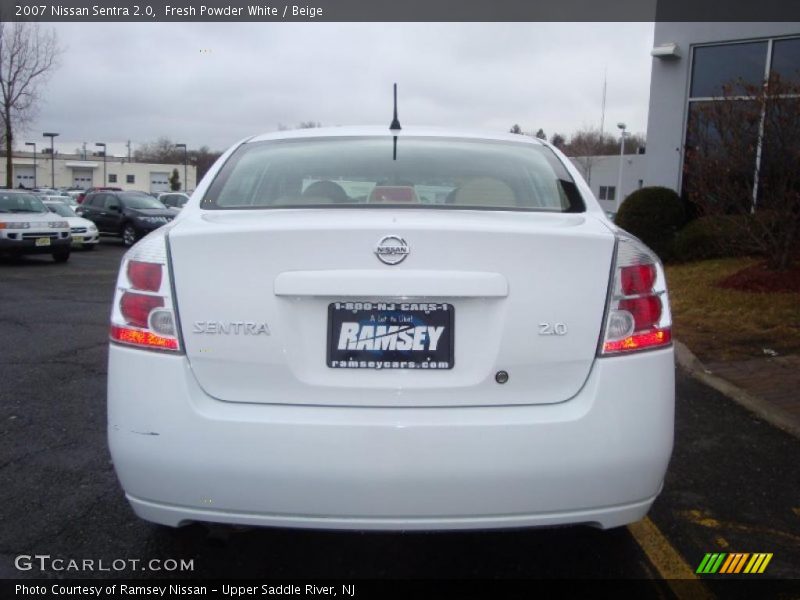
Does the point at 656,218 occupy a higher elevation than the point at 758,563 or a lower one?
higher

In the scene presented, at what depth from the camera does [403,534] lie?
9.31ft

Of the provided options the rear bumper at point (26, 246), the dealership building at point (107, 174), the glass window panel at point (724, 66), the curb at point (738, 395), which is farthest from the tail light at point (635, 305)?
the dealership building at point (107, 174)

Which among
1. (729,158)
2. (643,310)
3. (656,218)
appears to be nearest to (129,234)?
(656,218)

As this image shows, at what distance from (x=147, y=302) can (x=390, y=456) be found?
934mm

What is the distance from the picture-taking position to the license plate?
2.21 metres

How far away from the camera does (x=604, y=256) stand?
229 cm

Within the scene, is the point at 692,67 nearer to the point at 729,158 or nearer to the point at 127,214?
the point at 729,158

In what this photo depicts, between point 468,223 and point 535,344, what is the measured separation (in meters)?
0.45

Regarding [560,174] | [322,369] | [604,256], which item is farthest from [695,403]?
[322,369]

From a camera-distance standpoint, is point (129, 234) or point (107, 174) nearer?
point (129, 234)

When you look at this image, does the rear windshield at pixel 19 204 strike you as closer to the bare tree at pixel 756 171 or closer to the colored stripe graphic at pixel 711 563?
the bare tree at pixel 756 171

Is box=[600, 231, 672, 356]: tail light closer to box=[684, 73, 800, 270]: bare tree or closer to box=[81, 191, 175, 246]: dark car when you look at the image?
box=[684, 73, 800, 270]: bare tree

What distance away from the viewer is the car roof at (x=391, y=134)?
11.4 ft

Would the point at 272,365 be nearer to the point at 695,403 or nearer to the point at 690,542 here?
the point at 690,542
